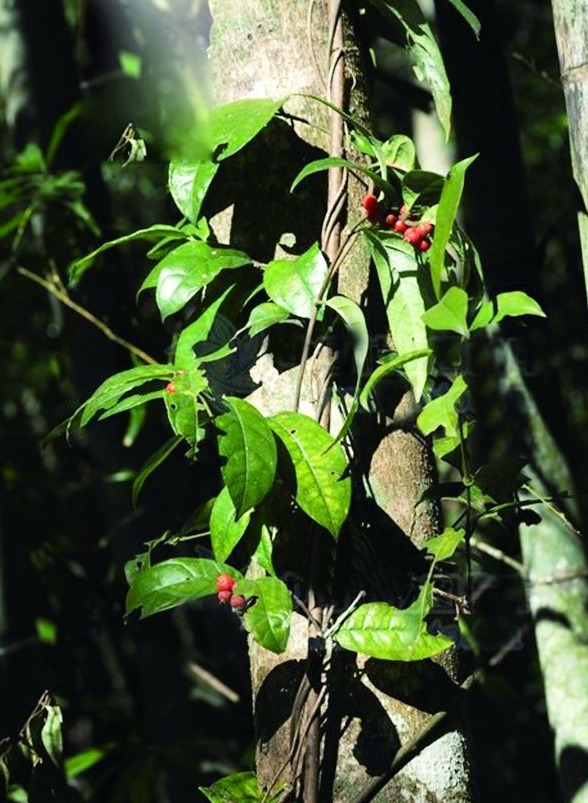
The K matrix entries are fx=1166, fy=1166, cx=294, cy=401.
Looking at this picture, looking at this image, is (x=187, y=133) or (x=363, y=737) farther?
(x=187, y=133)

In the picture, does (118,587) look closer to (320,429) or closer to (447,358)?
(447,358)

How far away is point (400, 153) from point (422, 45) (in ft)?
0.41

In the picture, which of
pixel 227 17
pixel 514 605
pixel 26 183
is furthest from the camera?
pixel 514 605

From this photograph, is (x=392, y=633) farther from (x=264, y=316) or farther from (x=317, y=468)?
(x=264, y=316)

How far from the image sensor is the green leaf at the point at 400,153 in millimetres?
994

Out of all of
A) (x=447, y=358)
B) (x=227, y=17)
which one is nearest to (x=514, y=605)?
(x=447, y=358)

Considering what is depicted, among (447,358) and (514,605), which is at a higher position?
(447,358)

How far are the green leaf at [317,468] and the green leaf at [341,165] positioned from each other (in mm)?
189

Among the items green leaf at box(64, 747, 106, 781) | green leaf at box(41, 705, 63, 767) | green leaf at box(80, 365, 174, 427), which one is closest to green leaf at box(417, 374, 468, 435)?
green leaf at box(80, 365, 174, 427)

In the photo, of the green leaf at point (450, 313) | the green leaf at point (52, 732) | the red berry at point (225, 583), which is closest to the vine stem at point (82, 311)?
the green leaf at point (52, 732)

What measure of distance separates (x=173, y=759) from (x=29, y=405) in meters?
2.73

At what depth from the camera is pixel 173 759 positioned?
1911 millimetres

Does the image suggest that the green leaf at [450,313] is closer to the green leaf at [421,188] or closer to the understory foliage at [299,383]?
the understory foliage at [299,383]

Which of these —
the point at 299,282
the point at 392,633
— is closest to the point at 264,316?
the point at 299,282
